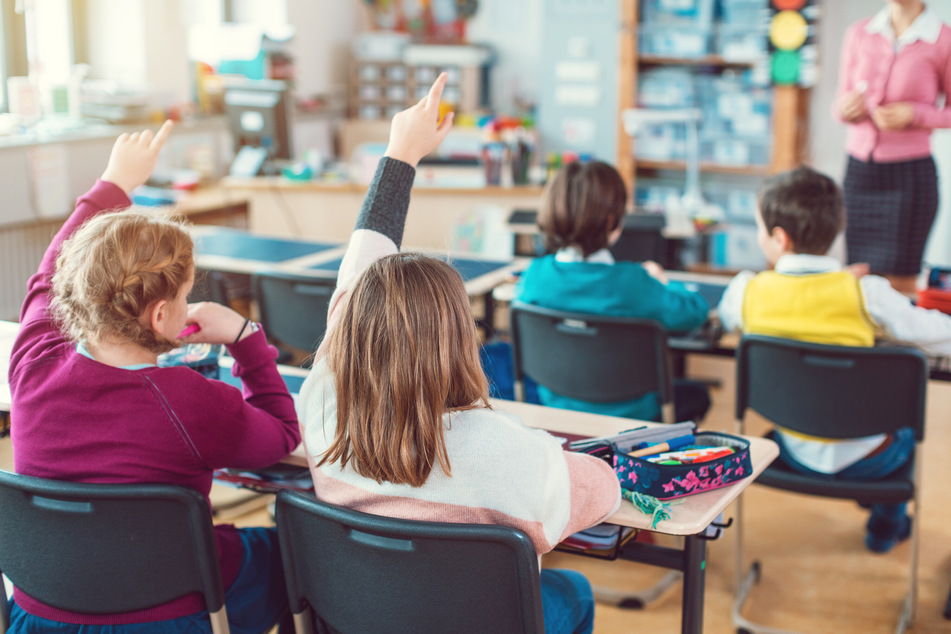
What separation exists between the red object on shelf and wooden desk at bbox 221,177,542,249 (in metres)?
2.16

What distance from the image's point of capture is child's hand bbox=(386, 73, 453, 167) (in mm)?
1570

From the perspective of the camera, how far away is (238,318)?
5.12 feet

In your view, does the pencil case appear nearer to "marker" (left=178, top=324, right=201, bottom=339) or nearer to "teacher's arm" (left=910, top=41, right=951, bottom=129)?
"marker" (left=178, top=324, right=201, bottom=339)

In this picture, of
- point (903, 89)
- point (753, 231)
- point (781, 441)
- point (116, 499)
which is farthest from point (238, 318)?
point (753, 231)

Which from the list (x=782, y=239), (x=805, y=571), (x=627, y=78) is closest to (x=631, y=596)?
(x=805, y=571)

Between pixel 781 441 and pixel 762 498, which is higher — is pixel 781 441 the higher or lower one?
the higher one

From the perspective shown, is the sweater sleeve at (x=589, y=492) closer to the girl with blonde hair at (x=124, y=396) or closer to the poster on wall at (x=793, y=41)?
the girl with blonde hair at (x=124, y=396)

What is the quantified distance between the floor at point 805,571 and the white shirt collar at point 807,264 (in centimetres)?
83

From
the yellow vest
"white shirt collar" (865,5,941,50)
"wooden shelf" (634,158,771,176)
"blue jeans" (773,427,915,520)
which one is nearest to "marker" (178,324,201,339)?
the yellow vest

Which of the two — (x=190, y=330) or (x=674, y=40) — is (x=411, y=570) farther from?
(x=674, y=40)

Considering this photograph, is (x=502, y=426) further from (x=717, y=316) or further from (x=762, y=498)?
(x=762, y=498)

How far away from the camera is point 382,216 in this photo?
5.12 feet

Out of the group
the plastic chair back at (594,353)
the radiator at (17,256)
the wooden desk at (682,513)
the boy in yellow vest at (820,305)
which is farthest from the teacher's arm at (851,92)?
the radiator at (17,256)

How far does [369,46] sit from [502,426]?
556 centimetres
